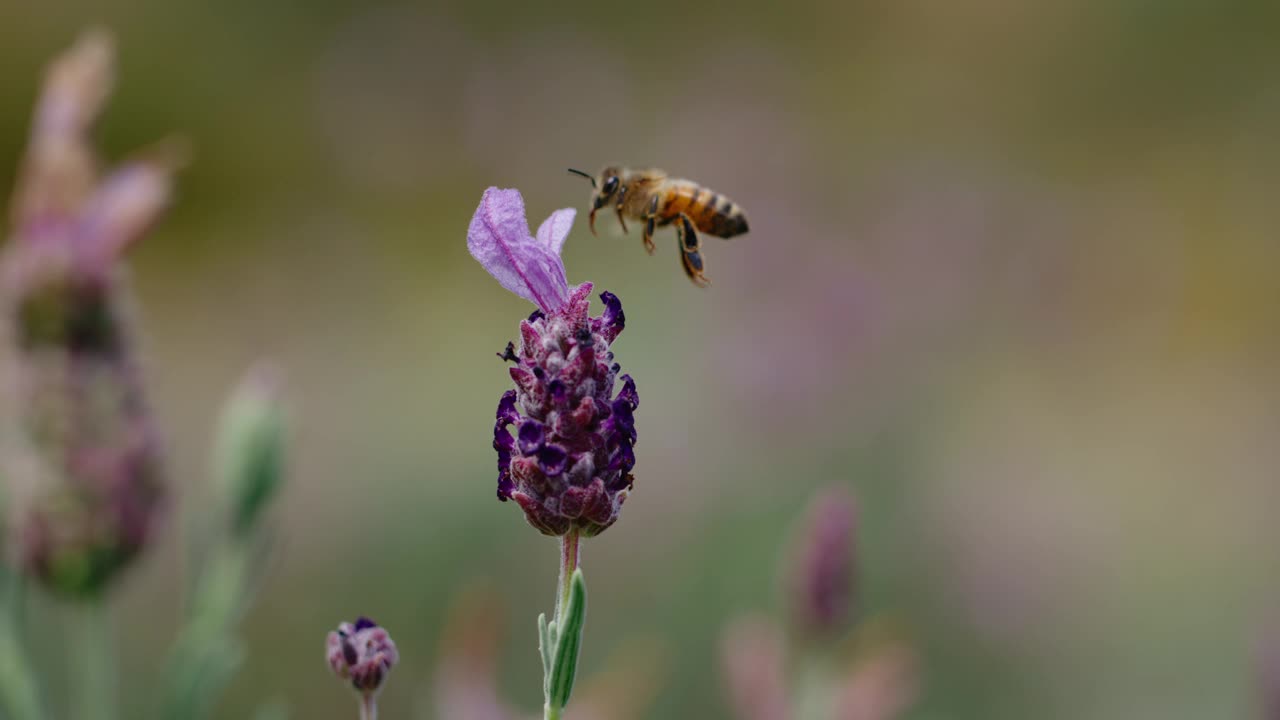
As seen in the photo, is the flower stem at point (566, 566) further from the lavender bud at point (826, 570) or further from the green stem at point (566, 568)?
the lavender bud at point (826, 570)

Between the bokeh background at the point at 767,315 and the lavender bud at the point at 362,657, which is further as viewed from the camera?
the bokeh background at the point at 767,315

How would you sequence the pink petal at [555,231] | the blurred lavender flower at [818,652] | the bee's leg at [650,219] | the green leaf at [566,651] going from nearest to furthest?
the green leaf at [566,651] < the pink petal at [555,231] < the bee's leg at [650,219] < the blurred lavender flower at [818,652]

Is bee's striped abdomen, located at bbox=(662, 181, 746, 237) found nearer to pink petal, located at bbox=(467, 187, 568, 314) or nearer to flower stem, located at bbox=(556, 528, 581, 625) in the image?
pink petal, located at bbox=(467, 187, 568, 314)

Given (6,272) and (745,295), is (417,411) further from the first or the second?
(6,272)

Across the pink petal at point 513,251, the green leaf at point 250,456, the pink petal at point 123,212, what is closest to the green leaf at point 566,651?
the pink petal at point 513,251

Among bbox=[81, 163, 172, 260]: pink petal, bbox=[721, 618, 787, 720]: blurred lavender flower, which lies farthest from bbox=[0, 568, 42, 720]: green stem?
bbox=[721, 618, 787, 720]: blurred lavender flower

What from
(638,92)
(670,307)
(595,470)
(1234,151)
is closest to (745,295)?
(670,307)

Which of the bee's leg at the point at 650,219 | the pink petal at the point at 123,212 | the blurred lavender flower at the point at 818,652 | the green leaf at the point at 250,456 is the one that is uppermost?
the bee's leg at the point at 650,219

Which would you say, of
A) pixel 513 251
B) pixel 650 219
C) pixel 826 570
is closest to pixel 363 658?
pixel 513 251
